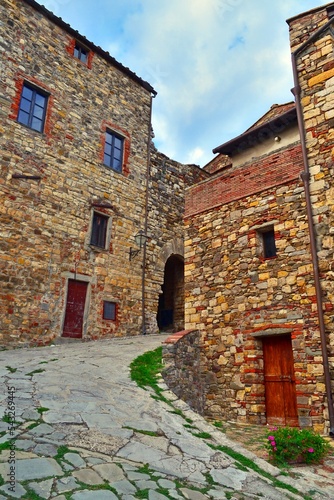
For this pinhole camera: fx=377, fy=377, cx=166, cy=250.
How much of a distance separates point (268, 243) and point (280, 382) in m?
2.80

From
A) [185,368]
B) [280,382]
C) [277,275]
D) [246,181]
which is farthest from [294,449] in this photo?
[246,181]

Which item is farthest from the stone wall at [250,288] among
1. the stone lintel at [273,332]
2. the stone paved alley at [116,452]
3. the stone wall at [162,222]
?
the stone wall at [162,222]

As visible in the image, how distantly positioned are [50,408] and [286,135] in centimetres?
801

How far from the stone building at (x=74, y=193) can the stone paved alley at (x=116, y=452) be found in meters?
5.37

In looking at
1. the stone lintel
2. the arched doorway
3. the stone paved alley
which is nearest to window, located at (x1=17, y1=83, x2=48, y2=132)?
the arched doorway

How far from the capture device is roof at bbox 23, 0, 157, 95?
506 inches

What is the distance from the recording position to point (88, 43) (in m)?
14.3

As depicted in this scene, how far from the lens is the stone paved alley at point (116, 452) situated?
290 cm

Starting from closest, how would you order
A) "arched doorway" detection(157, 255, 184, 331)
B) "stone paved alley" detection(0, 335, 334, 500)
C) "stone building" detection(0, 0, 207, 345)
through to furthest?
"stone paved alley" detection(0, 335, 334, 500) → "stone building" detection(0, 0, 207, 345) → "arched doorway" detection(157, 255, 184, 331)

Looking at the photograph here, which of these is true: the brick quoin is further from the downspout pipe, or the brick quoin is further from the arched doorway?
the arched doorway

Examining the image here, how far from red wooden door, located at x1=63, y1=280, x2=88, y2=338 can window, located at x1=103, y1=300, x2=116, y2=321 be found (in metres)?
0.85

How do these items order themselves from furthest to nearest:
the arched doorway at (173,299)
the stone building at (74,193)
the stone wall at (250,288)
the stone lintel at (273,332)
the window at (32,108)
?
the arched doorway at (173,299)
the window at (32,108)
the stone building at (74,193)
the stone lintel at (273,332)
the stone wall at (250,288)

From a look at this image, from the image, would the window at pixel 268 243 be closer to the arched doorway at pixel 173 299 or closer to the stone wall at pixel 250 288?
the stone wall at pixel 250 288

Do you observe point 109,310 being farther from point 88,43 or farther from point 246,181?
point 88,43
